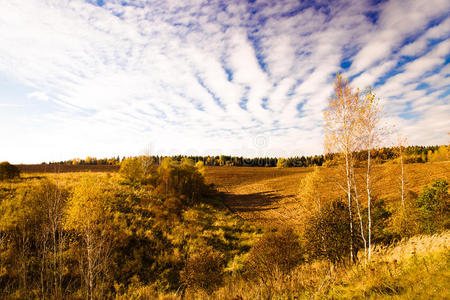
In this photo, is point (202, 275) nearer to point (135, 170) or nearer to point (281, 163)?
point (135, 170)

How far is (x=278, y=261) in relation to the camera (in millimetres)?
13438

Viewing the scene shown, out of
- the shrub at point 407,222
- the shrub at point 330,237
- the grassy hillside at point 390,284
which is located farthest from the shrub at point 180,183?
the grassy hillside at point 390,284

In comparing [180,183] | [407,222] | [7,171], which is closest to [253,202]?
[180,183]

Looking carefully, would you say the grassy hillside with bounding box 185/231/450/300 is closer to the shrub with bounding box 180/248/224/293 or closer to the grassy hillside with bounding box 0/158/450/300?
the grassy hillside with bounding box 0/158/450/300

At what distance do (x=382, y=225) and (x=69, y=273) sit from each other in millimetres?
31920

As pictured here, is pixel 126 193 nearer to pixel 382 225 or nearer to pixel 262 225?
pixel 262 225

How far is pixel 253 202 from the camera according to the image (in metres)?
48.3

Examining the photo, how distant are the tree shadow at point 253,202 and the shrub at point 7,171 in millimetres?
42692

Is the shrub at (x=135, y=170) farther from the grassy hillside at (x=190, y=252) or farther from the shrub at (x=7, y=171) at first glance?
the shrub at (x=7, y=171)

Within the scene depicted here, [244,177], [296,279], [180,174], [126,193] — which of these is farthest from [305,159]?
[296,279]

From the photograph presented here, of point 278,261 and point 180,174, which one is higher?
point 180,174

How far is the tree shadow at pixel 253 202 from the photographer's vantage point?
4212 centimetres

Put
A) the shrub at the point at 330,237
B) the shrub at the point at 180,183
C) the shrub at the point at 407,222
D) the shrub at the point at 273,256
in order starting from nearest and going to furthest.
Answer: the shrub at the point at 330,237 → the shrub at the point at 273,256 → the shrub at the point at 407,222 → the shrub at the point at 180,183

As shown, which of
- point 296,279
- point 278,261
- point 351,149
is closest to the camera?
point 296,279
